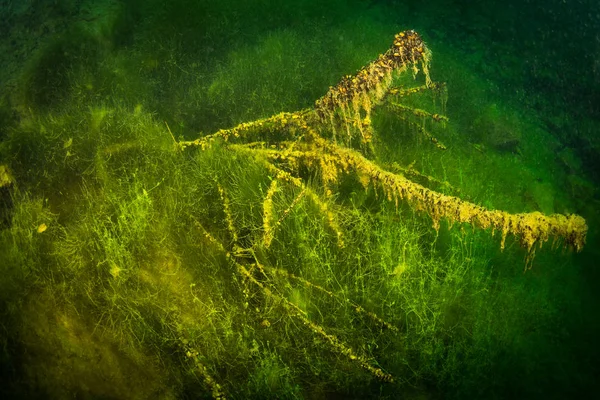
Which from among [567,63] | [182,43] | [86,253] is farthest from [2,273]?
[567,63]

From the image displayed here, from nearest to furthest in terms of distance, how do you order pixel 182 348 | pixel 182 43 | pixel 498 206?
1. pixel 182 348
2. pixel 498 206
3. pixel 182 43

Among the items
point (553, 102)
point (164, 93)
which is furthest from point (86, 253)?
point (553, 102)

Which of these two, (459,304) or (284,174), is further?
(284,174)

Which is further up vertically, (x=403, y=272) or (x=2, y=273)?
(x=2, y=273)

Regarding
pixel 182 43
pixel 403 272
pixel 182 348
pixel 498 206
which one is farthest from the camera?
pixel 182 43

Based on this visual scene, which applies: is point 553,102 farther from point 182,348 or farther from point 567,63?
point 182,348

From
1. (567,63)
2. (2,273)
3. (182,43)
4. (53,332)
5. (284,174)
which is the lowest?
(53,332)
